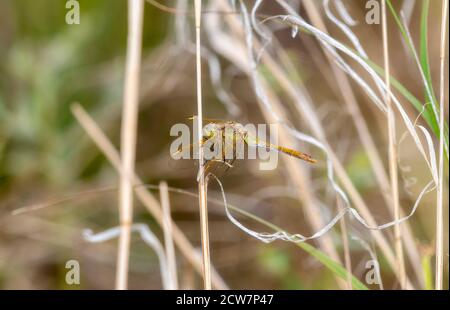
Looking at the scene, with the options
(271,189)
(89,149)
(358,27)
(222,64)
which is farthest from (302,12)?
(89,149)

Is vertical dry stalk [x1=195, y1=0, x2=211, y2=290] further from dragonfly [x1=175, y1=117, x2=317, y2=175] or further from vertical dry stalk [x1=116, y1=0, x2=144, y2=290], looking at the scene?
vertical dry stalk [x1=116, y1=0, x2=144, y2=290]

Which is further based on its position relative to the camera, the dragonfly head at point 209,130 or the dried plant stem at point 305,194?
the dried plant stem at point 305,194

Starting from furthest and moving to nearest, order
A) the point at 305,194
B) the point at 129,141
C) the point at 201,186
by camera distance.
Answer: the point at 305,194 < the point at 129,141 < the point at 201,186

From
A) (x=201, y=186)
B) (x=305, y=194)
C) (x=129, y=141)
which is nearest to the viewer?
(x=201, y=186)

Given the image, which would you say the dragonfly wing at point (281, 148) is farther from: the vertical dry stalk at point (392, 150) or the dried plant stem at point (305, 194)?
the dried plant stem at point (305, 194)

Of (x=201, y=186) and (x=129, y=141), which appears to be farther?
(x=129, y=141)

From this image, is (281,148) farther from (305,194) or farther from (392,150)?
(305,194)

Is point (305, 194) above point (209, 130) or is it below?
below

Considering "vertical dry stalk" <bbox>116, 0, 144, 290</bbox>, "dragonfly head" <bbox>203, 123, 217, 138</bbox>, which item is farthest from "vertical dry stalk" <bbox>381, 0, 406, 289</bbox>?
"vertical dry stalk" <bbox>116, 0, 144, 290</bbox>

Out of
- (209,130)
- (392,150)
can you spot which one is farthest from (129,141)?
(392,150)

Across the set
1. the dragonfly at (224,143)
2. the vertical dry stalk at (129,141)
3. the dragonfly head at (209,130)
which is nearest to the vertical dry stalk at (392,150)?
the dragonfly at (224,143)

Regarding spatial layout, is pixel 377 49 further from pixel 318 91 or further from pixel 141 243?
pixel 141 243
